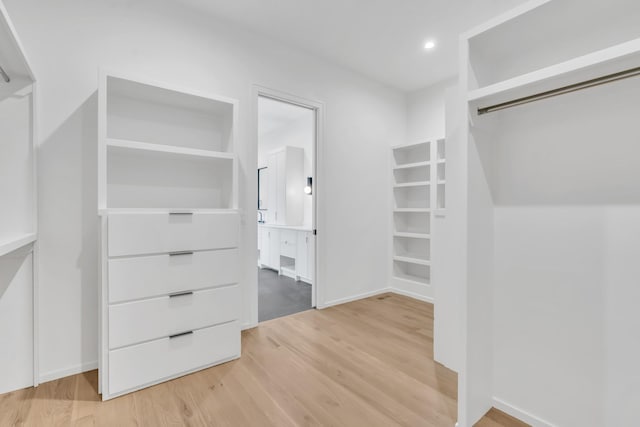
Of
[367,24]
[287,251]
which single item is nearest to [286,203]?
[287,251]

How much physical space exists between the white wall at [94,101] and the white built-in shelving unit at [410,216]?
90 centimetres

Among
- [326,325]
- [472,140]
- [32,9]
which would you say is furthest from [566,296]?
[32,9]

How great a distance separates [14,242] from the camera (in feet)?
4.75

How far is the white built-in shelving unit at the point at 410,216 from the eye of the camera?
3896 millimetres

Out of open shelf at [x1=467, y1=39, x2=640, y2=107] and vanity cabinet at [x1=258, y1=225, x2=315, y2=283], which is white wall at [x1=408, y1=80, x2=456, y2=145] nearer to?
vanity cabinet at [x1=258, y1=225, x2=315, y2=283]

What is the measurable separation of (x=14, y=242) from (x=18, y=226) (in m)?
Answer: 0.52

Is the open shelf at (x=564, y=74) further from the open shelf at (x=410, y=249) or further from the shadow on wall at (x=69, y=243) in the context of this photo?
the open shelf at (x=410, y=249)

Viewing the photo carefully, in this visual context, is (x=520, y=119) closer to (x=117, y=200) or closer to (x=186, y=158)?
(x=186, y=158)

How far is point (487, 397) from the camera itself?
1.64m

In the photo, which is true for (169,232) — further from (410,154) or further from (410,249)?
(410,154)

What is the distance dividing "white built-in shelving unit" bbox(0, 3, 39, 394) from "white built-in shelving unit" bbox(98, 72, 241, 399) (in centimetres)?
41

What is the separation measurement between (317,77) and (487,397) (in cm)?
316

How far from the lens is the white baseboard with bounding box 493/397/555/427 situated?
1513 millimetres

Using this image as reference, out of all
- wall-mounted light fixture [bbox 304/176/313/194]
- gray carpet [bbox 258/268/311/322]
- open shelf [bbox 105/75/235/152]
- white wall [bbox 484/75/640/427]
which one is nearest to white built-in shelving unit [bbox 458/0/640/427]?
white wall [bbox 484/75/640/427]
